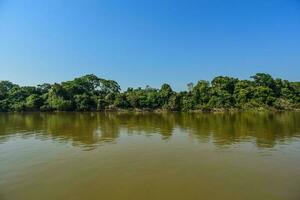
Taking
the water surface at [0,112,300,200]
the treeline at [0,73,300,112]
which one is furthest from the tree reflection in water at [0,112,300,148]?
the treeline at [0,73,300,112]

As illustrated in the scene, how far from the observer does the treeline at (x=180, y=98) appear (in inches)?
1989

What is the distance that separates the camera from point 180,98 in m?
53.1

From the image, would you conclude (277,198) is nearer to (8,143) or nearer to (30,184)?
(30,184)

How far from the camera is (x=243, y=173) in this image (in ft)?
27.8

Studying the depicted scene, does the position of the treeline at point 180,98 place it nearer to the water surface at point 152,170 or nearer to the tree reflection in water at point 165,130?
the tree reflection in water at point 165,130

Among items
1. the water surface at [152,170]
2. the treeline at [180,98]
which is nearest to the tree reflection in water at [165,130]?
the water surface at [152,170]

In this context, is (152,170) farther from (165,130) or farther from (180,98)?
(180,98)

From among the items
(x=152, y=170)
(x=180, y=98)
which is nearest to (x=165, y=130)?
(x=152, y=170)

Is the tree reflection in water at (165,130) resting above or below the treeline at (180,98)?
below

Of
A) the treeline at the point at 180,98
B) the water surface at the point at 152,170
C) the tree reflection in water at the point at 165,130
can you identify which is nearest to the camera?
the water surface at the point at 152,170

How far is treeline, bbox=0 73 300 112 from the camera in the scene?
5053cm

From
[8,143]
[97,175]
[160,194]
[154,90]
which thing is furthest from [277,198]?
[154,90]

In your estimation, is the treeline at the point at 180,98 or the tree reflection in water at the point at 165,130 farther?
the treeline at the point at 180,98

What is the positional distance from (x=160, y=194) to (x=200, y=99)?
47132mm
